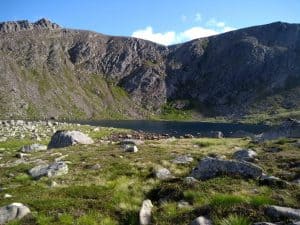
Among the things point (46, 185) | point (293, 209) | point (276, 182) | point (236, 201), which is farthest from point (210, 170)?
point (46, 185)

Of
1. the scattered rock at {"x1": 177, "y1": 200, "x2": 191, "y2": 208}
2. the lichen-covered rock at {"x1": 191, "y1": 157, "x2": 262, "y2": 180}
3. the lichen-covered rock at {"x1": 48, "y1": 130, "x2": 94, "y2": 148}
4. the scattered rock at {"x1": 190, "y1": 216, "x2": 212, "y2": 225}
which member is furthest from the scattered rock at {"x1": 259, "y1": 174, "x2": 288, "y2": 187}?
the lichen-covered rock at {"x1": 48, "y1": 130, "x2": 94, "y2": 148}

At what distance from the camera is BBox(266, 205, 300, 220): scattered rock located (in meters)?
12.9

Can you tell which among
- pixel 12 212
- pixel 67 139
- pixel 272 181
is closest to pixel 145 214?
pixel 12 212

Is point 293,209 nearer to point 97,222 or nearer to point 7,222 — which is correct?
point 97,222

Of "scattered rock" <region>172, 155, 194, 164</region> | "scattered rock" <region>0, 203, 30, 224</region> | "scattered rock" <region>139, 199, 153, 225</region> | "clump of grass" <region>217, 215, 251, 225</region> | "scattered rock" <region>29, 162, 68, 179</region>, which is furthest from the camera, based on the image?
"scattered rock" <region>172, 155, 194, 164</region>

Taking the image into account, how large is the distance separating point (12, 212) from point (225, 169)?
383 inches

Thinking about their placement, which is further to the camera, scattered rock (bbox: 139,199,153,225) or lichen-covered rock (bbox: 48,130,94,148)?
lichen-covered rock (bbox: 48,130,94,148)

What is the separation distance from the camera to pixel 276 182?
17.7 metres

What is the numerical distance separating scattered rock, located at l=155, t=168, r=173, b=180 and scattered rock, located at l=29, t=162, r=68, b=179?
5.79 metres

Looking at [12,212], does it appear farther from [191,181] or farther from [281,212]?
[281,212]

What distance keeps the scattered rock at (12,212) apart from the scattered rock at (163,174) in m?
8.97

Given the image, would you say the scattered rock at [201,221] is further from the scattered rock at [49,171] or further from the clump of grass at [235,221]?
the scattered rock at [49,171]

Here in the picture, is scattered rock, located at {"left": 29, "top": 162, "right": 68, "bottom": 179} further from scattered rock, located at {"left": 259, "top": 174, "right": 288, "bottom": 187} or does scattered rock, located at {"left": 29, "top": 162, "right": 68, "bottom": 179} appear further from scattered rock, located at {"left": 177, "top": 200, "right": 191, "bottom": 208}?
scattered rock, located at {"left": 259, "top": 174, "right": 288, "bottom": 187}

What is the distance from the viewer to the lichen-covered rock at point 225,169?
19016 mm
